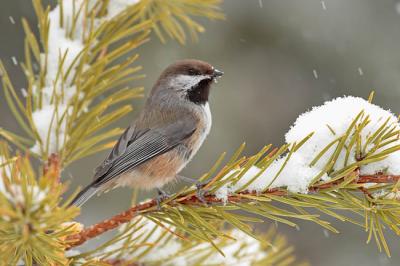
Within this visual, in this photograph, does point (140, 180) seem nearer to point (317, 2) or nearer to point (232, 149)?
point (232, 149)

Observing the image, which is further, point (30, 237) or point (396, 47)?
point (396, 47)

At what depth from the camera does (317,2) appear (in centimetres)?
412

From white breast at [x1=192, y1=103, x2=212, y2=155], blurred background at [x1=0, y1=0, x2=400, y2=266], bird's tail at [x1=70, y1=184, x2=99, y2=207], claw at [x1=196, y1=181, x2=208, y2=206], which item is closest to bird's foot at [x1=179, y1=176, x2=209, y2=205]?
claw at [x1=196, y1=181, x2=208, y2=206]

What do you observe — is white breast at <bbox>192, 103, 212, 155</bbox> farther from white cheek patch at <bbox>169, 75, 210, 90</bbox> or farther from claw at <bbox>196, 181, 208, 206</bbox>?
claw at <bbox>196, 181, 208, 206</bbox>

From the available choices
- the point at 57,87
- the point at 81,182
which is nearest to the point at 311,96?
the point at 81,182

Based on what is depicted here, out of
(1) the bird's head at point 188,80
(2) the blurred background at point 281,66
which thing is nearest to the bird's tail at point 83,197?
(1) the bird's head at point 188,80

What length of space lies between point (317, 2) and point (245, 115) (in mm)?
1072

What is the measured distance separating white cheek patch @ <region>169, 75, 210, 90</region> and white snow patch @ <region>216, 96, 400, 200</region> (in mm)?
1639

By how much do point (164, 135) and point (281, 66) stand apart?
6.18 ft

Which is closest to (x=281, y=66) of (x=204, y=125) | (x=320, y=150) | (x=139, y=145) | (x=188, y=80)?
(x=188, y=80)

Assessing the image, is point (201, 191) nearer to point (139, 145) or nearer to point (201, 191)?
point (201, 191)

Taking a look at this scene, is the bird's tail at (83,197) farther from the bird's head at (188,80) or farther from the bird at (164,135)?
the bird's head at (188,80)

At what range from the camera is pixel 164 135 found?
2.70 m

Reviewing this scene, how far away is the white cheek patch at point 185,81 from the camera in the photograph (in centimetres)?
296
